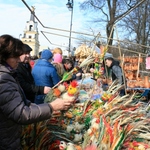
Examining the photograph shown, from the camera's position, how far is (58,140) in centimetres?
223

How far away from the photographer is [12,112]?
4.88 ft

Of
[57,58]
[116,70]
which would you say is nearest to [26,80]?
[57,58]

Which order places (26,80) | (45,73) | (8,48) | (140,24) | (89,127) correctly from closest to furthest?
(8,48)
(89,127)
(26,80)
(45,73)
(140,24)

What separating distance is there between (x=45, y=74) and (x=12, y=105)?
2285 millimetres

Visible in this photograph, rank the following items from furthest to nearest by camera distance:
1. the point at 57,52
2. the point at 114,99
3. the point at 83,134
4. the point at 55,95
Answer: the point at 57,52 < the point at 114,99 < the point at 83,134 < the point at 55,95

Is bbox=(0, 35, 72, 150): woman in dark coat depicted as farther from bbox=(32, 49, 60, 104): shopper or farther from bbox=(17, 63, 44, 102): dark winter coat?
bbox=(32, 49, 60, 104): shopper

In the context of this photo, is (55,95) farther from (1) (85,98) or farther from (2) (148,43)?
(2) (148,43)

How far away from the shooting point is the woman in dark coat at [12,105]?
1.49 meters

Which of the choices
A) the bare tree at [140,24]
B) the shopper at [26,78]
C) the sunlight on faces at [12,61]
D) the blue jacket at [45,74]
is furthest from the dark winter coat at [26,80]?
the bare tree at [140,24]

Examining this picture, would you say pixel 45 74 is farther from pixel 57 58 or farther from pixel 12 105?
pixel 12 105

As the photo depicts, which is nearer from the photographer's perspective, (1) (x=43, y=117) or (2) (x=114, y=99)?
(1) (x=43, y=117)

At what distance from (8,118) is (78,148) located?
718mm

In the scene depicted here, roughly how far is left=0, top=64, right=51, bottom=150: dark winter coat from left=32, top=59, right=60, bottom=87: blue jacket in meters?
2.12

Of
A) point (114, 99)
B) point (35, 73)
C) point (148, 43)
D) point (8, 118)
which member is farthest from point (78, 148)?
point (148, 43)
